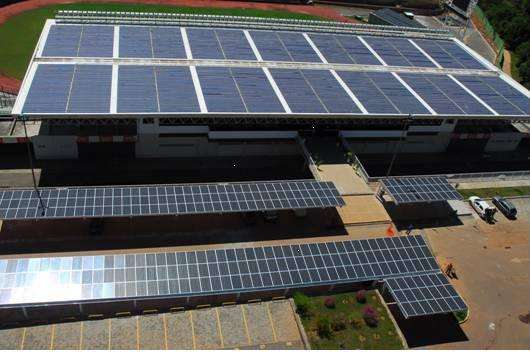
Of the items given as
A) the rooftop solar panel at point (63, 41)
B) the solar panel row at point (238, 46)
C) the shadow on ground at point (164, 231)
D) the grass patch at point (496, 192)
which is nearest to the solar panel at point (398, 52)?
the solar panel row at point (238, 46)

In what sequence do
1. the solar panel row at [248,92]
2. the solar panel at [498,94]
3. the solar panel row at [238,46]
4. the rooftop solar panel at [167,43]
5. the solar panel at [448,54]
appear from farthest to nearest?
the solar panel at [448,54] → the solar panel at [498,94] → the rooftop solar panel at [167,43] → the solar panel row at [238,46] → the solar panel row at [248,92]

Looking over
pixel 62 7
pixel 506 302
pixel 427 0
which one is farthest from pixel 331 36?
pixel 427 0

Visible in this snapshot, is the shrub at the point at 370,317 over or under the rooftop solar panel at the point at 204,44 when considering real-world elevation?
under

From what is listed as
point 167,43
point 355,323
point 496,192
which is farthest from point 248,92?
point 496,192

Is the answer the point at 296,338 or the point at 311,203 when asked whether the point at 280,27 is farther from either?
the point at 296,338

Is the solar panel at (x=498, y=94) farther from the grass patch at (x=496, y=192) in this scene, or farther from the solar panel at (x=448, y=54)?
the grass patch at (x=496, y=192)

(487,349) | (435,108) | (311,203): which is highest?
(435,108)

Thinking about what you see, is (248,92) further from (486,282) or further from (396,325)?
(486,282)
